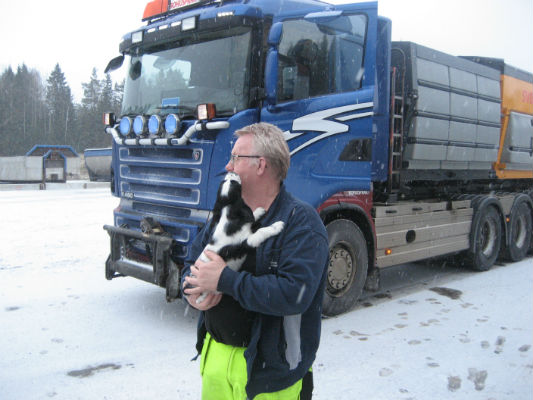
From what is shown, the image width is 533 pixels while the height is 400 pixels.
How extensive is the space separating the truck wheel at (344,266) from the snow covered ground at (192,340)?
20 cm

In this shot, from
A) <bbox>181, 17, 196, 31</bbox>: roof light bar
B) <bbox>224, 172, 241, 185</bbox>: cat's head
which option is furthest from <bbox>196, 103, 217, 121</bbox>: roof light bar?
<bbox>224, 172, 241, 185</bbox>: cat's head

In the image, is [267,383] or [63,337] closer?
[267,383]

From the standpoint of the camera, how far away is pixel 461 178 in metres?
7.30

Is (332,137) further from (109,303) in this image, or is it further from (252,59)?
(109,303)

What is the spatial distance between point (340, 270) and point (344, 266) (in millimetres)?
73

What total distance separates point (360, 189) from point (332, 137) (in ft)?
2.36

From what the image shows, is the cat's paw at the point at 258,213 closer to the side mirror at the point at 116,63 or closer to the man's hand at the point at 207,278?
the man's hand at the point at 207,278

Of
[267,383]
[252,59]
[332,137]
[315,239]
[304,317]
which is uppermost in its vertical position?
[252,59]

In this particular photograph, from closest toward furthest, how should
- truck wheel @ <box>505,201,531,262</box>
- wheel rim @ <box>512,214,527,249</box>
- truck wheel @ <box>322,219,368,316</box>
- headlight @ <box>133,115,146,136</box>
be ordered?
1. headlight @ <box>133,115,146,136</box>
2. truck wheel @ <box>322,219,368,316</box>
3. truck wheel @ <box>505,201,531,262</box>
4. wheel rim @ <box>512,214,527,249</box>

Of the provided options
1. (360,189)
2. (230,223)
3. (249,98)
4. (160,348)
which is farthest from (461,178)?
(230,223)

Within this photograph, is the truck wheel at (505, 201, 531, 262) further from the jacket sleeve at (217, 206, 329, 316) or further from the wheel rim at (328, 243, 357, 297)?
the jacket sleeve at (217, 206, 329, 316)

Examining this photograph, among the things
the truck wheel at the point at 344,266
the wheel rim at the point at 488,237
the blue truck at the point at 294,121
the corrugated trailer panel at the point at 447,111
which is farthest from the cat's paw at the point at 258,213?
the wheel rim at the point at 488,237

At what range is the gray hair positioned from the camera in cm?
195

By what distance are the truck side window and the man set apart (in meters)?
2.86
